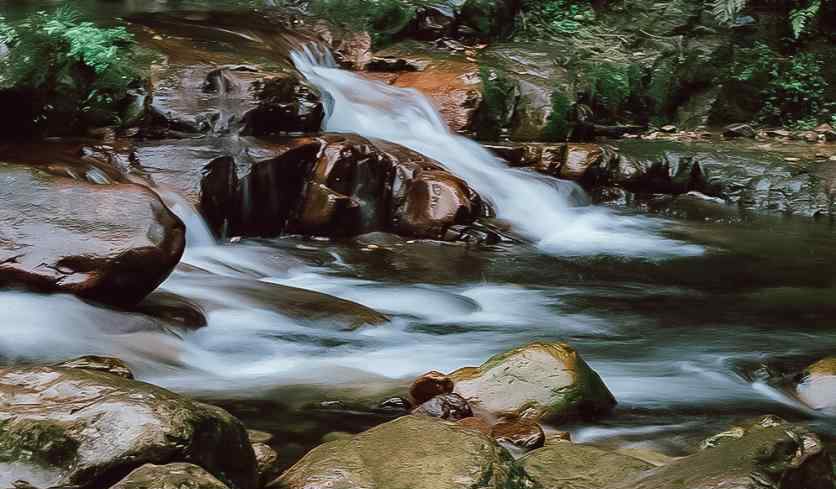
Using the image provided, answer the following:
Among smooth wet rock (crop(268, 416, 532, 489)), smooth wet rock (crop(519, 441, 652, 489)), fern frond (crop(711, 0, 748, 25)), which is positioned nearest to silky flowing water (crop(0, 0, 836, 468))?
smooth wet rock (crop(519, 441, 652, 489))

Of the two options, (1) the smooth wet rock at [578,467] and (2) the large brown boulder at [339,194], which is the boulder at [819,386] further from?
(2) the large brown boulder at [339,194]

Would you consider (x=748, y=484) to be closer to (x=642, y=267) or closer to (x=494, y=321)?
(x=494, y=321)

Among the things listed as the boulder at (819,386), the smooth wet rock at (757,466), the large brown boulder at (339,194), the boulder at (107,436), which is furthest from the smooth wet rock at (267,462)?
the large brown boulder at (339,194)

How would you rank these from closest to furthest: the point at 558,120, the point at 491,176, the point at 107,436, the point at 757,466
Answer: the point at 107,436
the point at 757,466
the point at 491,176
the point at 558,120

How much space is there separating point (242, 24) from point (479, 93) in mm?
2991

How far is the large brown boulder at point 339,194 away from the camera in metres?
7.90

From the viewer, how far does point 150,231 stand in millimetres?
5230

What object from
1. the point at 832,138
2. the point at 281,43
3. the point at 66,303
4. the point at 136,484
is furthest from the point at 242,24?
the point at 136,484

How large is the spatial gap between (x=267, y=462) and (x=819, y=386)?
2.89 m

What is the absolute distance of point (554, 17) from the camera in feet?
47.8

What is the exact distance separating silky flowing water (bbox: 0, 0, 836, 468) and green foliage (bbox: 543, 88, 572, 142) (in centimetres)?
152

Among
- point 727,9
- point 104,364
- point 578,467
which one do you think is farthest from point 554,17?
point 578,467

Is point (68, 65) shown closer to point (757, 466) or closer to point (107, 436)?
point (107, 436)

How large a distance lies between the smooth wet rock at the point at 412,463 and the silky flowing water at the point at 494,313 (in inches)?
33.4
